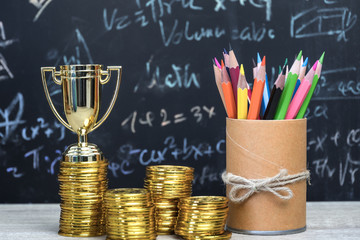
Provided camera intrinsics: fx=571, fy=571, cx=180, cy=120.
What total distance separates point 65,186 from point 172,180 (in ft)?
0.73

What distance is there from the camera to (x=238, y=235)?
118 centimetres

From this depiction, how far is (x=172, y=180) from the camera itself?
1194 millimetres

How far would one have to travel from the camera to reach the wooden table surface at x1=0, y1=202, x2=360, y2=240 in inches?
46.3

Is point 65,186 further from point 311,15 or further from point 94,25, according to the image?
point 311,15

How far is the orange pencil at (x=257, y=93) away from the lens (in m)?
1.15

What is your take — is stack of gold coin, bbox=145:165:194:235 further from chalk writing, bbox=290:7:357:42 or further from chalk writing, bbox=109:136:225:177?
chalk writing, bbox=290:7:357:42

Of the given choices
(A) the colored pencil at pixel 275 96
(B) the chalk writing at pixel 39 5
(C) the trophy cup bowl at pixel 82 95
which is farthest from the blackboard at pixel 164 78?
(A) the colored pencil at pixel 275 96

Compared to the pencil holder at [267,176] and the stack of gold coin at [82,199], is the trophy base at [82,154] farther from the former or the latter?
the pencil holder at [267,176]

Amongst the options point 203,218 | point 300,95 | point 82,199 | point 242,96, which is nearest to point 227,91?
point 242,96

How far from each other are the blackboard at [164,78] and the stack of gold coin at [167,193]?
0.38 meters

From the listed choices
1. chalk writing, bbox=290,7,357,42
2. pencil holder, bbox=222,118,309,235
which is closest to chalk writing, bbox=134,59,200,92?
chalk writing, bbox=290,7,357,42

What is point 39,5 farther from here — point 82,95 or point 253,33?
point 253,33

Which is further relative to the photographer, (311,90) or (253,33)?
(253,33)

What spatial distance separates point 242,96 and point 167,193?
255mm
